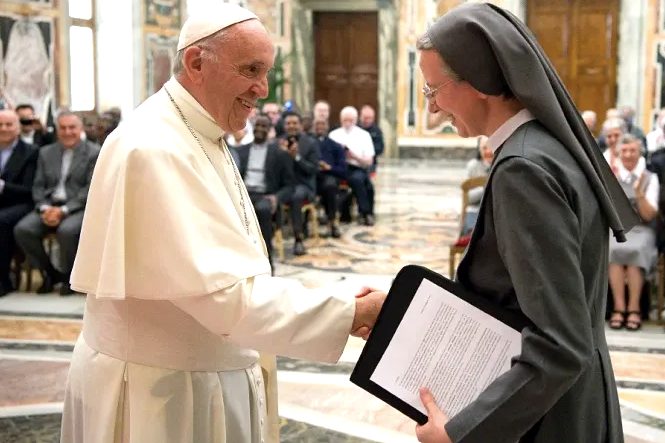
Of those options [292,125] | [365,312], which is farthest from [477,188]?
[365,312]

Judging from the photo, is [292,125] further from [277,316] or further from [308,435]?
[277,316]

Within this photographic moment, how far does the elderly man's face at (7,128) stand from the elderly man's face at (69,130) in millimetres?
554

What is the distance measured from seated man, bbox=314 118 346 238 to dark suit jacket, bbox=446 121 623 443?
879cm

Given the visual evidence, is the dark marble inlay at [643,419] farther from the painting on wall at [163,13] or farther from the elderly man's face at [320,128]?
the painting on wall at [163,13]

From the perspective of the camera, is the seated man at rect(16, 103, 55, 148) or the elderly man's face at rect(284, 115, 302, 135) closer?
the seated man at rect(16, 103, 55, 148)

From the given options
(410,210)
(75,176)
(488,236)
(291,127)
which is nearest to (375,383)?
(488,236)

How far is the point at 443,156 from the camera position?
19266 millimetres

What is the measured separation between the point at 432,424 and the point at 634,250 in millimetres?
5272

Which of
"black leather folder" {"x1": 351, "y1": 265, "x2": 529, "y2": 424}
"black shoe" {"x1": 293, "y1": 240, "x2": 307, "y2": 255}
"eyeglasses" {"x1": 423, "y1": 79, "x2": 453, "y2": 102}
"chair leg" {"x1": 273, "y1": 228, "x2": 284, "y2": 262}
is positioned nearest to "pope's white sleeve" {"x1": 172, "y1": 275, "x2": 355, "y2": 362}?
"black leather folder" {"x1": 351, "y1": 265, "x2": 529, "y2": 424}

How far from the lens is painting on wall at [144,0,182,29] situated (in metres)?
14.7

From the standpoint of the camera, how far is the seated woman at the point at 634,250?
672 centimetres

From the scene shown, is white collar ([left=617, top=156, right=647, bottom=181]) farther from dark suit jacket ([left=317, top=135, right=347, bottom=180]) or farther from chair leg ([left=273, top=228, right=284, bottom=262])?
dark suit jacket ([left=317, top=135, right=347, bottom=180])

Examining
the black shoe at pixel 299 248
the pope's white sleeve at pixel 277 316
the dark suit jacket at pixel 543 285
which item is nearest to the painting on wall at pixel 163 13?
the black shoe at pixel 299 248

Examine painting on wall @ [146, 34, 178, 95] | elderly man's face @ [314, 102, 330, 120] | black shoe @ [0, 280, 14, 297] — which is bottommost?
black shoe @ [0, 280, 14, 297]
